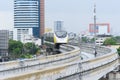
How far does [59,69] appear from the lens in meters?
23.5

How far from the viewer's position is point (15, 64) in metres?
33.1

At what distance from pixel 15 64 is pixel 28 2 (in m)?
135

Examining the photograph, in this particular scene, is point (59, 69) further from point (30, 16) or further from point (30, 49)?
point (30, 16)

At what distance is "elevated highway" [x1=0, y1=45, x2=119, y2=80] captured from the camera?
20858mm


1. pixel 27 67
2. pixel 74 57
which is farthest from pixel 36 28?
pixel 27 67

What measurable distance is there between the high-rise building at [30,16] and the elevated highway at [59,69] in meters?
117

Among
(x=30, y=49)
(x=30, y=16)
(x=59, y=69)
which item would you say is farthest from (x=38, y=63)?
(x=30, y=16)

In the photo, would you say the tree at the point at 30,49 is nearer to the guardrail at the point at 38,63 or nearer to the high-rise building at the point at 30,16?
the guardrail at the point at 38,63

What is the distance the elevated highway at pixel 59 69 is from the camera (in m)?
20.9

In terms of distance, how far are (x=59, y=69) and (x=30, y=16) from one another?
141031 millimetres

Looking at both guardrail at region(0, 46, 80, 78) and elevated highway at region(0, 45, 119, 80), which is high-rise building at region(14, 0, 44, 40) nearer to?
guardrail at region(0, 46, 80, 78)

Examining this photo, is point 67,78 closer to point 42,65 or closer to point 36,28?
point 42,65

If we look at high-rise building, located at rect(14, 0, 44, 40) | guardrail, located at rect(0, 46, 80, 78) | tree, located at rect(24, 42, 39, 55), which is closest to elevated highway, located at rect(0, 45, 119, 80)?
guardrail, located at rect(0, 46, 80, 78)

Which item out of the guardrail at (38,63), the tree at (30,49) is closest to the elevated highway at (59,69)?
the guardrail at (38,63)
